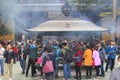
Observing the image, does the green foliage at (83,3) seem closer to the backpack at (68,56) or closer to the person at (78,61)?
the person at (78,61)

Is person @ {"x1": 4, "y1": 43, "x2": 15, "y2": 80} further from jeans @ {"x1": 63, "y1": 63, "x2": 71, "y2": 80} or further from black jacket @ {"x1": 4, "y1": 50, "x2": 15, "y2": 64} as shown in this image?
jeans @ {"x1": 63, "y1": 63, "x2": 71, "y2": 80}

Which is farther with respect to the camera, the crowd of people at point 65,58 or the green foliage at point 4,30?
the green foliage at point 4,30

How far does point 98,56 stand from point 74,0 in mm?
23973

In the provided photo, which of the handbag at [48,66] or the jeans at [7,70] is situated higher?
Answer: the handbag at [48,66]

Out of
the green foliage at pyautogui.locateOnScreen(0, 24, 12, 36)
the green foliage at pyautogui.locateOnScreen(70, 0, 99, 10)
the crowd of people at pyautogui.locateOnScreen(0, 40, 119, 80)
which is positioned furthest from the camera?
the green foliage at pyautogui.locateOnScreen(70, 0, 99, 10)

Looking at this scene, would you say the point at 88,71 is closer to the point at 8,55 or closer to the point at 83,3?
the point at 8,55

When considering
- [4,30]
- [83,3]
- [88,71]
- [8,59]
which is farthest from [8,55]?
[83,3]

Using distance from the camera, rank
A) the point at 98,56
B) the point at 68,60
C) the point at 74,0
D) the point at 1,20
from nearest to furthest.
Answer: the point at 68,60, the point at 98,56, the point at 1,20, the point at 74,0

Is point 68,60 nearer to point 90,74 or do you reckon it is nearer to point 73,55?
point 73,55

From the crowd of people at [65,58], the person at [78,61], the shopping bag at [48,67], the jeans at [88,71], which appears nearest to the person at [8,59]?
the crowd of people at [65,58]

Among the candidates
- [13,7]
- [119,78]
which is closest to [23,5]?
[13,7]

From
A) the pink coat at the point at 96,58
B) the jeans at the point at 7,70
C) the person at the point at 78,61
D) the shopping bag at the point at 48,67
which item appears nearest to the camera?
the shopping bag at the point at 48,67

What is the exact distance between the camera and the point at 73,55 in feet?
48.6

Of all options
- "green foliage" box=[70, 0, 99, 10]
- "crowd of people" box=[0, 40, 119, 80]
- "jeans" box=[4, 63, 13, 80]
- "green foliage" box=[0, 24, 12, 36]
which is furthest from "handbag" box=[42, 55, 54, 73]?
"green foliage" box=[70, 0, 99, 10]
